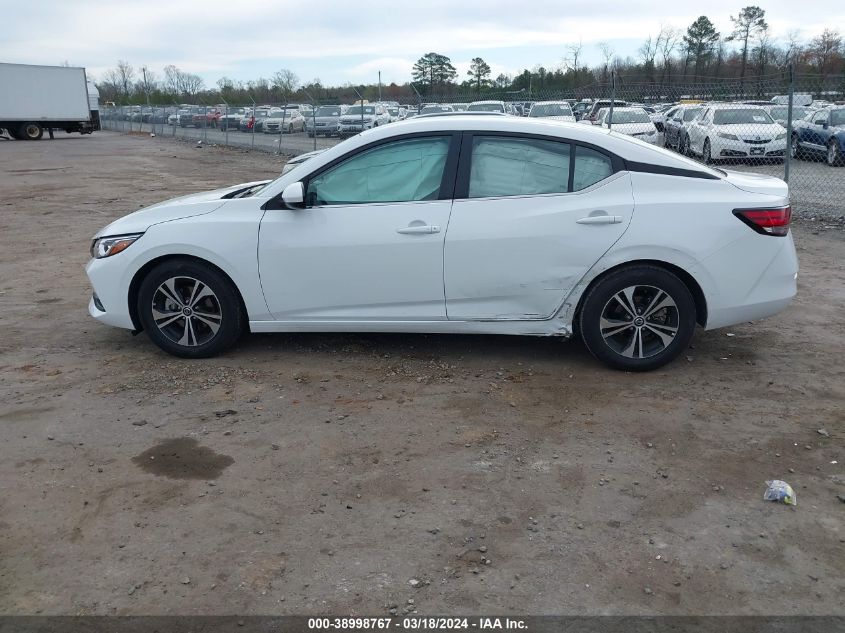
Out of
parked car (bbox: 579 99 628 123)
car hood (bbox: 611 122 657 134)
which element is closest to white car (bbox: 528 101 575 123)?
parked car (bbox: 579 99 628 123)

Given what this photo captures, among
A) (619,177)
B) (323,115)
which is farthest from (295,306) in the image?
(323,115)

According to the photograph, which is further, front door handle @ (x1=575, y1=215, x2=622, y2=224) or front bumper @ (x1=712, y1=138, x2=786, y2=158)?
front bumper @ (x1=712, y1=138, x2=786, y2=158)

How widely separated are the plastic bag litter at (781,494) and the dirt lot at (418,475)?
0.16ft

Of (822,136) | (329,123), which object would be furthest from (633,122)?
(329,123)

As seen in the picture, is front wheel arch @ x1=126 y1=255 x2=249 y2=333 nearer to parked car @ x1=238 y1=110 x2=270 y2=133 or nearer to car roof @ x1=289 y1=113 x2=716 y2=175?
car roof @ x1=289 y1=113 x2=716 y2=175

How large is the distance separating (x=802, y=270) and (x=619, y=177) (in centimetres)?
401

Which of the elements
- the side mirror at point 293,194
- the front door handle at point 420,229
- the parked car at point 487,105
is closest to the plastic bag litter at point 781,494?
Answer: the front door handle at point 420,229

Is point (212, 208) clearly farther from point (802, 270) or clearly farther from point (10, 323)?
point (802, 270)

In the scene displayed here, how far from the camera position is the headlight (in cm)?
562

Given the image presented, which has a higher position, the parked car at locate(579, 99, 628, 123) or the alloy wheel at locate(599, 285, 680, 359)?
the parked car at locate(579, 99, 628, 123)

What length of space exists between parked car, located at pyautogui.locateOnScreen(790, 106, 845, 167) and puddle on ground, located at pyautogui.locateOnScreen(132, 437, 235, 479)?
17363 mm

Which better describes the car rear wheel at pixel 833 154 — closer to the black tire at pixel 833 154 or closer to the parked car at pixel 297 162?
the black tire at pixel 833 154

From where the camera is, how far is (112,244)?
569cm

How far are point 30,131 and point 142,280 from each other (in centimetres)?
4194
